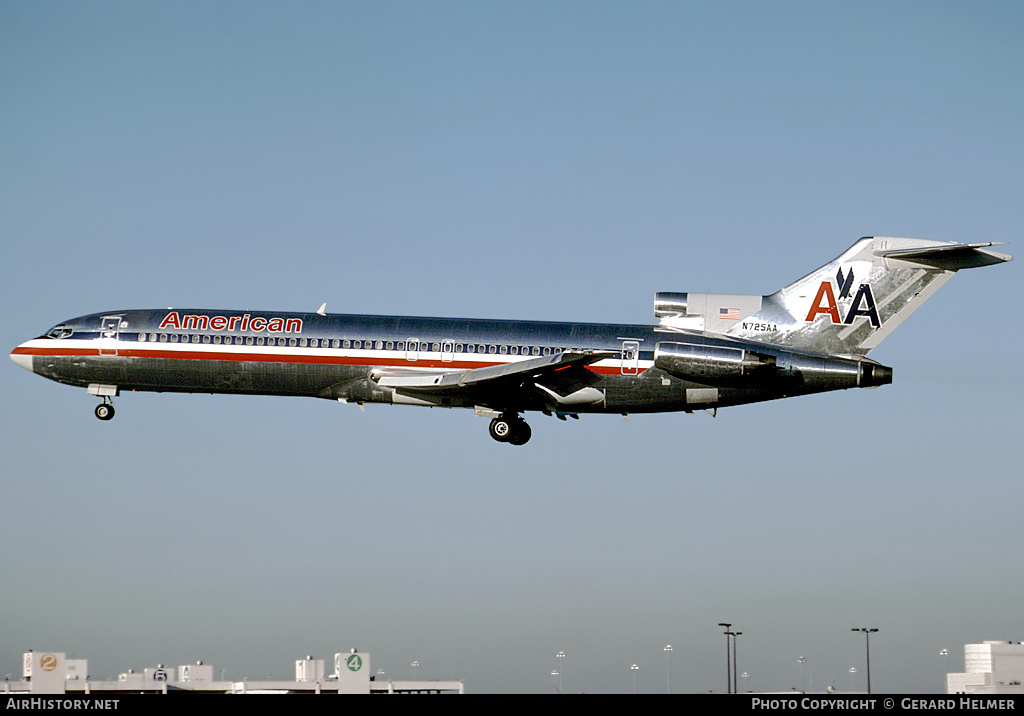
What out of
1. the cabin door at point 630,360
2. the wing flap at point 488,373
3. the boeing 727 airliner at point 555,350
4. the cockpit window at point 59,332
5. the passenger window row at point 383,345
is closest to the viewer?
the wing flap at point 488,373

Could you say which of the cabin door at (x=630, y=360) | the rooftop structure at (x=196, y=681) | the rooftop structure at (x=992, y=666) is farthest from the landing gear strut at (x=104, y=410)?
the rooftop structure at (x=992, y=666)

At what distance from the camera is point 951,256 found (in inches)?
1874

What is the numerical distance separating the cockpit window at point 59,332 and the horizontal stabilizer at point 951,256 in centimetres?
3065

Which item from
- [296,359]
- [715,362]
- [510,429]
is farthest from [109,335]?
[715,362]

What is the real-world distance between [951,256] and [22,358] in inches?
1382

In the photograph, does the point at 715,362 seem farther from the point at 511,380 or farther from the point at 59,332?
the point at 59,332

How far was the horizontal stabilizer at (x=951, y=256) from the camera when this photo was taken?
154ft

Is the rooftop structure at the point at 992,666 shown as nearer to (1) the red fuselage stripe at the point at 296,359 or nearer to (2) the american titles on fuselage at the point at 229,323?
(1) the red fuselage stripe at the point at 296,359

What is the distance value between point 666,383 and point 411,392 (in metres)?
9.04

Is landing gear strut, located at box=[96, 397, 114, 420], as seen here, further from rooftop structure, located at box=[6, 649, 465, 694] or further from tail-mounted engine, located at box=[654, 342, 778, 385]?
tail-mounted engine, located at box=[654, 342, 778, 385]

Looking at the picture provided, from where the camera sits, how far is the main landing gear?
163ft
